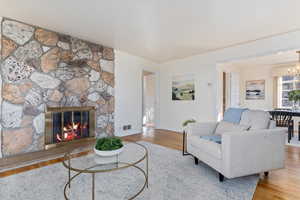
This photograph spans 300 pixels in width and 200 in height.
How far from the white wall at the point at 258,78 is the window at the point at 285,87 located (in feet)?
0.88

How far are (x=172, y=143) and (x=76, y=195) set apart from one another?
2.43 m

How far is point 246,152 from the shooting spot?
1.86 m

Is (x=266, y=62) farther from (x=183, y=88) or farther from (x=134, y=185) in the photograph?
(x=134, y=185)

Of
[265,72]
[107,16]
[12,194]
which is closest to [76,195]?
[12,194]

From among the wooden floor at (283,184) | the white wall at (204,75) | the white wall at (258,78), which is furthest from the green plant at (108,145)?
the white wall at (258,78)

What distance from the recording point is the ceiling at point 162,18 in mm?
2129

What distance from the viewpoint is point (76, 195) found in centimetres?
168

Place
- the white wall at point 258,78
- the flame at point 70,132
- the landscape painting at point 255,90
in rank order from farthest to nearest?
the landscape painting at point 255,90, the white wall at point 258,78, the flame at point 70,132

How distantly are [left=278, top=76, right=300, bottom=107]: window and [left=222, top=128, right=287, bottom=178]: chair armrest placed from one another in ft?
14.8

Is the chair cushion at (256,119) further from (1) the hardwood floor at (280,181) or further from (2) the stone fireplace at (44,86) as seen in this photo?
(2) the stone fireplace at (44,86)

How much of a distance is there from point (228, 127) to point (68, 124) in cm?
301

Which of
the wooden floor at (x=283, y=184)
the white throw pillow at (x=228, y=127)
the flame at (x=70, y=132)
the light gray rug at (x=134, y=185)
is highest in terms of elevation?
the white throw pillow at (x=228, y=127)

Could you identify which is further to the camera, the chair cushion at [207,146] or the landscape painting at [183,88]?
the landscape painting at [183,88]

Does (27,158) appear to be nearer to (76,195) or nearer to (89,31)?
(76,195)
